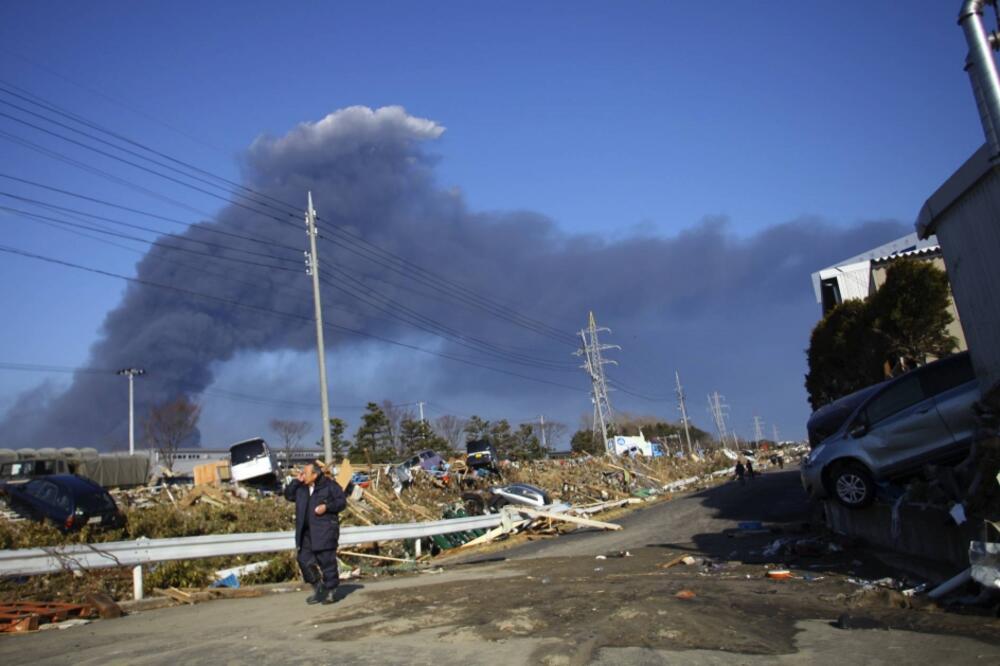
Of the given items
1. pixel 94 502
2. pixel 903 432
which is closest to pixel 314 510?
pixel 903 432

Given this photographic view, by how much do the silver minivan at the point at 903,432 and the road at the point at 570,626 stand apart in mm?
1555

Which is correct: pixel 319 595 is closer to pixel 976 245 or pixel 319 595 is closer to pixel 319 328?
pixel 976 245

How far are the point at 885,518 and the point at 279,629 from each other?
8187 mm

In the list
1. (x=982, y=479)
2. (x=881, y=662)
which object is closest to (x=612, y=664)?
(x=881, y=662)

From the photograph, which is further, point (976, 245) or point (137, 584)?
point (137, 584)

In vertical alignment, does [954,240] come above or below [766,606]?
above

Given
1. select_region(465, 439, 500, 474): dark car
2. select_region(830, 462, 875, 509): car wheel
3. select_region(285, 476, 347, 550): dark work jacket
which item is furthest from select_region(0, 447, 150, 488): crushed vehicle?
select_region(830, 462, 875, 509): car wheel

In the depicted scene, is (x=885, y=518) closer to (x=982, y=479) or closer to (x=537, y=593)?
(x=982, y=479)

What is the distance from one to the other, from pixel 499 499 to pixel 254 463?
37.0 ft

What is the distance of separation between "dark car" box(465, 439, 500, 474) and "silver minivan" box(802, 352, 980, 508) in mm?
25199

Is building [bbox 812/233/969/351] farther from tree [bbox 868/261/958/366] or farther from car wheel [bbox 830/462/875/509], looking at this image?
car wheel [bbox 830/462/875/509]

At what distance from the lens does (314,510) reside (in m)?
8.59

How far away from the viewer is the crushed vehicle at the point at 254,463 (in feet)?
97.3

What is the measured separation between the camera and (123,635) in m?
6.85
